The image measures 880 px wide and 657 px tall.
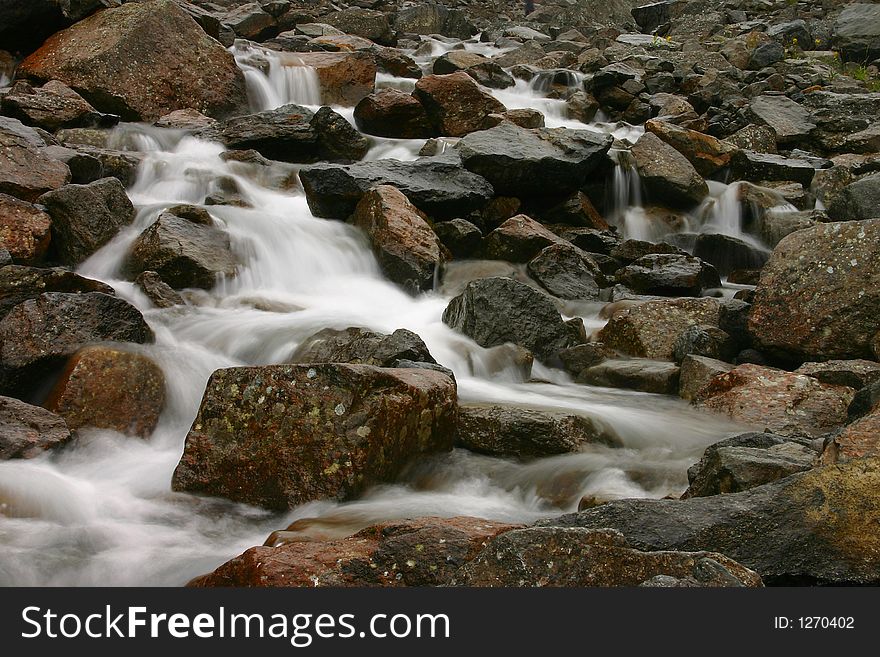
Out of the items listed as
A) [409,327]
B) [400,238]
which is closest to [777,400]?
[409,327]

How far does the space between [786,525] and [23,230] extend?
6.03 meters

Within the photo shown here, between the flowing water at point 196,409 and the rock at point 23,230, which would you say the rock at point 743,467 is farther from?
the rock at point 23,230

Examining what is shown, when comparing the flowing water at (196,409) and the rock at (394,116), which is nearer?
the flowing water at (196,409)

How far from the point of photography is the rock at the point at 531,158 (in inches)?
392

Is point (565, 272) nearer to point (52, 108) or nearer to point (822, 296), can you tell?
point (822, 296)

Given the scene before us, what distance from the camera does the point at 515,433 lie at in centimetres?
506

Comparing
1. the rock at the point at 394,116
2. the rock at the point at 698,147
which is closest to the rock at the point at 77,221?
the rock at the point at 394,116

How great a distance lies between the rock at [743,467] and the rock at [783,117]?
11148 mm

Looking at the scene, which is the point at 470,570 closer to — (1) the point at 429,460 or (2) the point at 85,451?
(1) the point at 429,460

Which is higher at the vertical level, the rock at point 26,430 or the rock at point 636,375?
the rock at point 636,375

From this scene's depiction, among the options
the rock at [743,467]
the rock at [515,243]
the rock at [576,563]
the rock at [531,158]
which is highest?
the rock at [531,158]

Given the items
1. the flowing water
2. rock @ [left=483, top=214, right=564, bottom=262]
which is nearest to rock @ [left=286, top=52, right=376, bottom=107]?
the flowing water

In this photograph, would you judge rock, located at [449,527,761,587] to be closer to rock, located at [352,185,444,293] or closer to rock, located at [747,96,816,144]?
rock, located at [352,185,444,293]

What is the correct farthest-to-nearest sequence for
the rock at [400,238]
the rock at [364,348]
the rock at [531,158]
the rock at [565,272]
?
the rock at [531,158] → the rock at [565,272] → the rock at [400,238] → the rock at [364,348]
